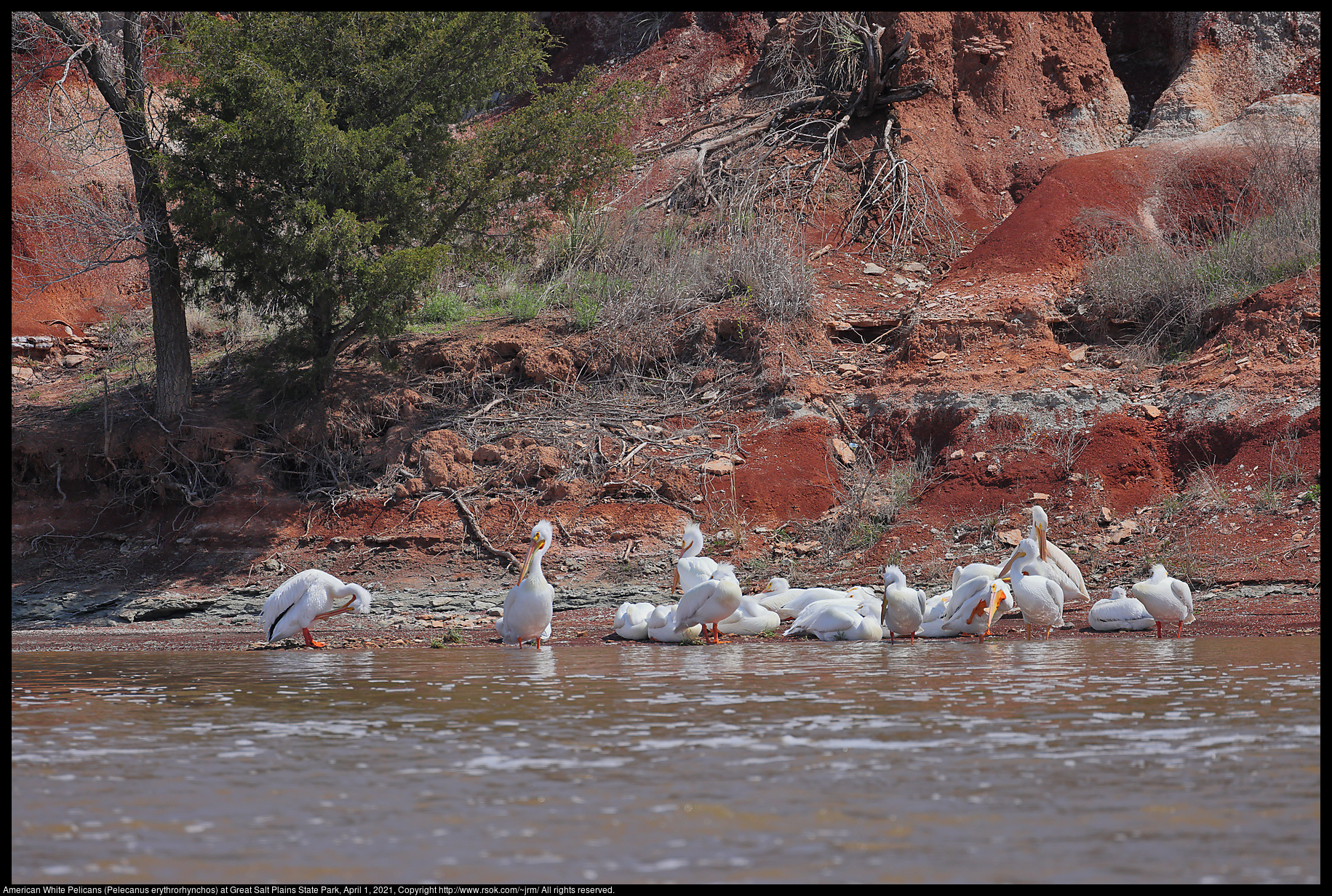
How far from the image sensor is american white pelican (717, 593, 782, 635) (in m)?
10.6

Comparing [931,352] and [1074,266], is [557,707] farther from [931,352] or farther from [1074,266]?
[1074,266]

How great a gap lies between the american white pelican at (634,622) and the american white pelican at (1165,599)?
163 inches

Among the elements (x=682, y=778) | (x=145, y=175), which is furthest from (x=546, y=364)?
(x=682, y=778)

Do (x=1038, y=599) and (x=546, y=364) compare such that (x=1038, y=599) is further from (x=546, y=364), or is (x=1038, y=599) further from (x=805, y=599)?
(x=546, y=364)

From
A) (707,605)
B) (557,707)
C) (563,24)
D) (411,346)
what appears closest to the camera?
(557,707)

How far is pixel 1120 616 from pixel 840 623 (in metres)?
2.47

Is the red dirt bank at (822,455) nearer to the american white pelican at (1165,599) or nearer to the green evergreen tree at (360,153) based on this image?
the american white pelican at (1165,599)

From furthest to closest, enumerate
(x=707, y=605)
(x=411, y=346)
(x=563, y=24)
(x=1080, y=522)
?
(x=563, y=24), (x=411, y=346), (x=1080, y=522), (x=707, y=605)

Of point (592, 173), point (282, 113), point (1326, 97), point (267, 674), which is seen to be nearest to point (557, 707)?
point (267, 674)

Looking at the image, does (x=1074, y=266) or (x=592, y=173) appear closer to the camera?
(x=592, y=173)

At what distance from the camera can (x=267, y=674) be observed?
7895 millimetres

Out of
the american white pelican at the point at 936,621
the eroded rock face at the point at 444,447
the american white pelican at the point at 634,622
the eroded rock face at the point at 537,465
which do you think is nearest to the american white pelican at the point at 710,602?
the american white pelican at the point at 634,622

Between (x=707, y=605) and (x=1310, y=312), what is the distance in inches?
407

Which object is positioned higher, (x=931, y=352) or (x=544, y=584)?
(x=931, y=352)
